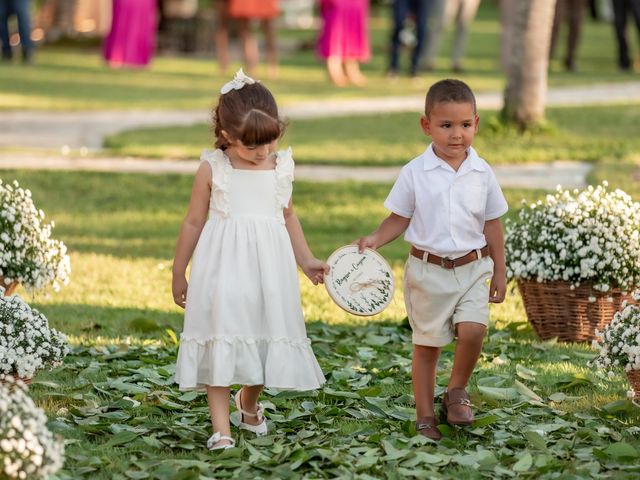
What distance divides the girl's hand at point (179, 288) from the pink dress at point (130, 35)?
55.7 feet

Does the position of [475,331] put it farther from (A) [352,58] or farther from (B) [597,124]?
(A) [352,58]

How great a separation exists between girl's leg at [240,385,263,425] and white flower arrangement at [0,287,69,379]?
724mm

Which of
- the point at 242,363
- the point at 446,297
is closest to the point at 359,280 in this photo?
the point at 446,297

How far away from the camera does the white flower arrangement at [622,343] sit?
5004 mm

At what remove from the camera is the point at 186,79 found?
63.8 ft

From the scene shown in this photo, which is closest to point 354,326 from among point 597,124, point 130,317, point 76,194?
point 130,317

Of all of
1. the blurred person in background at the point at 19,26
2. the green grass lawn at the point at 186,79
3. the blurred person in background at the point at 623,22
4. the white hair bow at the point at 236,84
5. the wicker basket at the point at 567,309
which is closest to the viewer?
the white hair bow at the point at 236,84

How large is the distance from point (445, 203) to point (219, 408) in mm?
1074

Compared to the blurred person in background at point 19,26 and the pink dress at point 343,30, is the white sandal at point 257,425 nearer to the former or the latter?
the pink dress at point 343,30

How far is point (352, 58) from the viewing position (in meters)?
19.0

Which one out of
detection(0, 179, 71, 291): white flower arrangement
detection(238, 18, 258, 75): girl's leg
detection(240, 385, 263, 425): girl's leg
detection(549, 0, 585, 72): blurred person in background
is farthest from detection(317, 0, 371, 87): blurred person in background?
detection(240, 385, 263, 425): girl's leg

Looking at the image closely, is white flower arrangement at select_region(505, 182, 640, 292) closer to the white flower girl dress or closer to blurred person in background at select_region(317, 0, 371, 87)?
the white flower girl dress

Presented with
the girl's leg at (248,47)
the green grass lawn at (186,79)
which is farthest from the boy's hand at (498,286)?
the girl's leg at (248,47)

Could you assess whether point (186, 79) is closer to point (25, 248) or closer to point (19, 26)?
point (19, 26)
